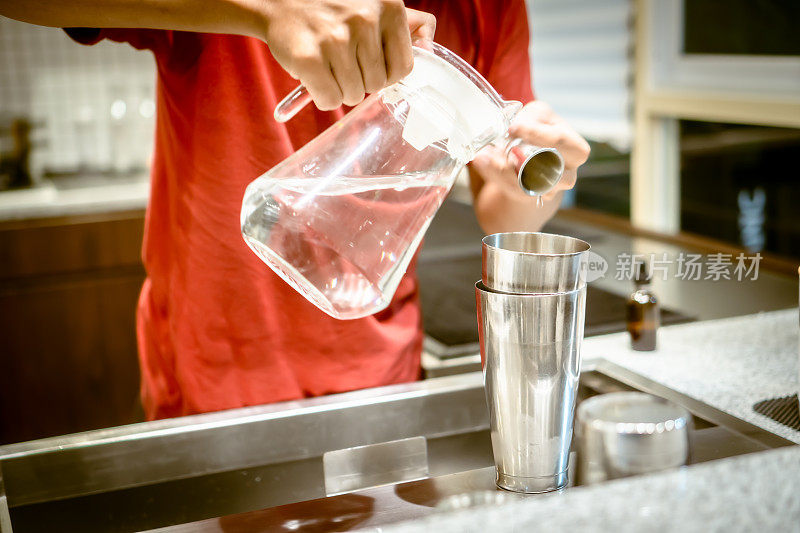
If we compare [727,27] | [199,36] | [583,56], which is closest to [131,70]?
[583,56]

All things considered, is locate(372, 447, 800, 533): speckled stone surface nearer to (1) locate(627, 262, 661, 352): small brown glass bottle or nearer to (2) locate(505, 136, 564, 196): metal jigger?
(2) locate(505, 136, 564, 196): metal jigger

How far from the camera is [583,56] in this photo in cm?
304

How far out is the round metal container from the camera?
1.84ft

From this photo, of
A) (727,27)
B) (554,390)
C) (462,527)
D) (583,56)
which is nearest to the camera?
(462,527)

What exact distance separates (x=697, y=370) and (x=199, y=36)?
74 centimetres

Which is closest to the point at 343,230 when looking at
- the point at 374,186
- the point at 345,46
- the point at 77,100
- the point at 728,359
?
the point at 374,186

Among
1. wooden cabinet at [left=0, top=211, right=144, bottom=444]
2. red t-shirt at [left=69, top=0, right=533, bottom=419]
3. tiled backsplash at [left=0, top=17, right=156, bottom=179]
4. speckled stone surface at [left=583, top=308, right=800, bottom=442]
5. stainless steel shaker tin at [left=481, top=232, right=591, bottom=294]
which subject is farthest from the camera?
tiled backsplash at [left=0, top=17, right=156, bottom=179]

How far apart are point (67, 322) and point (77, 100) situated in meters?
0.99

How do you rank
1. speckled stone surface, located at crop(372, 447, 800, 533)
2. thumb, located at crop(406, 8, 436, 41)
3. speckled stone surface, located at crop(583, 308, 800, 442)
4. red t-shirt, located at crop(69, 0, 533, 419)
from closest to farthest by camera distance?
speckled stone surface, located at crop(372, 447, 800, 533) → thumb, located at crop(406, 8, 436, 41) → speckled stone surface, located at crop(583, 308, 800, 442) → red t-shirt, located at crop(69, 0, 533, 419)

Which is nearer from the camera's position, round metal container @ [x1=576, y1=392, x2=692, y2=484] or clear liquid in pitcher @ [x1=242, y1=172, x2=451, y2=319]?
round metal container @ [x1=576, y1=392, x2=692, y2=484]

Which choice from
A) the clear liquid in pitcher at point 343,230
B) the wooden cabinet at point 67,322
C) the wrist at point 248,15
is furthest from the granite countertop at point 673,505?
the wooden cabinet at point 67,322

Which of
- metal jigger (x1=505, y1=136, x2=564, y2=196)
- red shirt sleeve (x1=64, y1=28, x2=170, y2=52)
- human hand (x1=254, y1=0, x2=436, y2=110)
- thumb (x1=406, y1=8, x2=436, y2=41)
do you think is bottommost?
metal jigger (x1=505, y1=136, x2=564, y2=196)

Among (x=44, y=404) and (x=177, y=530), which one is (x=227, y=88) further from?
(x=44, y=404)

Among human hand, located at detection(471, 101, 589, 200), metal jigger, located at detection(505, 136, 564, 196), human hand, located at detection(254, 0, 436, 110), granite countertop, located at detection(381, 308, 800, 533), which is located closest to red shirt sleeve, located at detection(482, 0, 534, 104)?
human hand, located at detection(471, 101, 589, 200)
